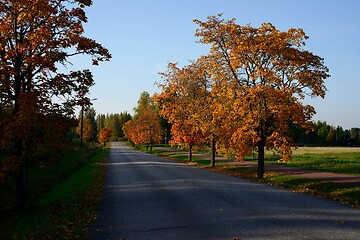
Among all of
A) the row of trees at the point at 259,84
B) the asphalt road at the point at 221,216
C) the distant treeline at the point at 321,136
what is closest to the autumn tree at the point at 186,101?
the row of trees at the point at 259,84

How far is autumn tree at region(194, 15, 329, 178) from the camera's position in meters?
20.3

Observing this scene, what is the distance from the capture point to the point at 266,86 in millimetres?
20766

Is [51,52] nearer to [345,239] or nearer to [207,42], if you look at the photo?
[345,239]

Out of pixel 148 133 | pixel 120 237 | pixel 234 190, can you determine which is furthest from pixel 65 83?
pixel 148 133

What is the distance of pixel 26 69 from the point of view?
40.5 feet

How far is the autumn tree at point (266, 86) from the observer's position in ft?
66.7

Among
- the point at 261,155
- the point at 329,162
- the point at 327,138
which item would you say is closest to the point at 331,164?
the point at 329,162

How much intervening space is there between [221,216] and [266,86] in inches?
465

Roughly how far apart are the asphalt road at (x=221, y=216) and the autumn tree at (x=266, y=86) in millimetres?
5852

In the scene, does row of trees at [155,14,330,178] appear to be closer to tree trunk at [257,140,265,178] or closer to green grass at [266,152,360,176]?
tree trunk at [257,140,265,178]

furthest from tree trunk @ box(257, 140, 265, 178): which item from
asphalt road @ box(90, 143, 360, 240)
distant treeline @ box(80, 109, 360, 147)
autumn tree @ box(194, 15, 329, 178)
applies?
distant treeline @ box(80, 109, 360, 147)

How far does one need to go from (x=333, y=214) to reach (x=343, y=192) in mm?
5645

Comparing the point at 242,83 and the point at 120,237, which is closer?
the point at 120,237

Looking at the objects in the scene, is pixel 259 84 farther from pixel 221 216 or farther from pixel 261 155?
pixel 221 216
